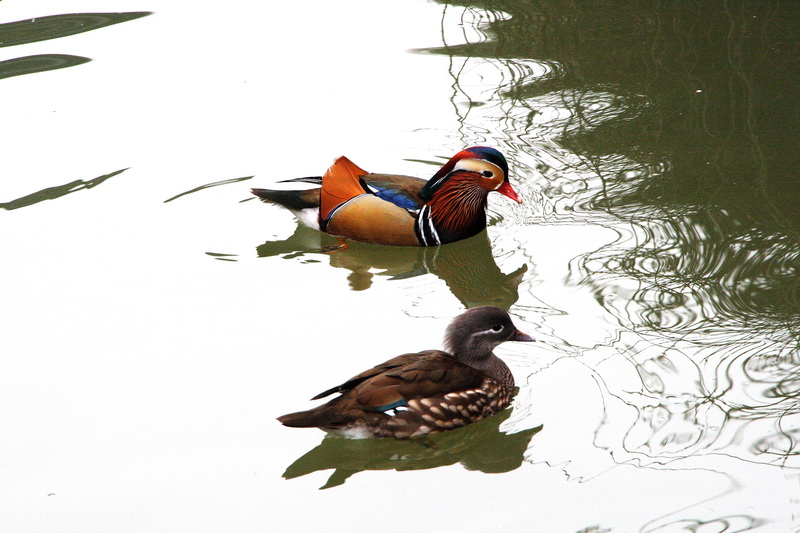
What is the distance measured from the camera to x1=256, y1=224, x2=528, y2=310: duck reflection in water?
19.5 ft

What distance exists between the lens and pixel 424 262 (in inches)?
251

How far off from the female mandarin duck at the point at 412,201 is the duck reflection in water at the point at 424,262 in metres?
0.08

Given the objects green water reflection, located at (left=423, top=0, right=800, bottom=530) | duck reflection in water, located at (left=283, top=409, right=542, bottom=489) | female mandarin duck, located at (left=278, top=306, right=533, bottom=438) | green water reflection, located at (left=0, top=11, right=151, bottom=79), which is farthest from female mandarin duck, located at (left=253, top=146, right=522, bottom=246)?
green water reflection, located at (left=0, top=11, right=151, bottom=79)

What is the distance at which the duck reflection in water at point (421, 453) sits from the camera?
14.4ft

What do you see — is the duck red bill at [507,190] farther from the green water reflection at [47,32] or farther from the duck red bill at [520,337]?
the green water reflection at [47,32]

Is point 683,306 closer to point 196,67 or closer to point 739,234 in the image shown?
point 739,234

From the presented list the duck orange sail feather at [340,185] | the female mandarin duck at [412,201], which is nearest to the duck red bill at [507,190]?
the female mandarin duck at [412,201]

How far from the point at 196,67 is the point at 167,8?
1543mm

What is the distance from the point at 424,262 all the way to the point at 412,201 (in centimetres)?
42

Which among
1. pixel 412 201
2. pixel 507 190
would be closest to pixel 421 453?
pixel 412 201

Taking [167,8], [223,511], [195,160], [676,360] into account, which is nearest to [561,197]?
[676,360]

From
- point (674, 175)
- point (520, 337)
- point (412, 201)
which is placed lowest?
point (520, 337)

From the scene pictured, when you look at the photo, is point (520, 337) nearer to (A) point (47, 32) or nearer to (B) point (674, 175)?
(B) point (674, 175)

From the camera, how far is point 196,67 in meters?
8.70
